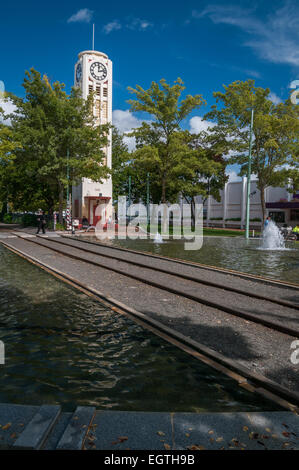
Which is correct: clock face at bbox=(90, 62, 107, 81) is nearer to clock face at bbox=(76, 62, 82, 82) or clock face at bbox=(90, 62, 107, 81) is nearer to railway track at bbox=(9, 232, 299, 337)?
clock face at bbox=(76, 62, 82, 82)

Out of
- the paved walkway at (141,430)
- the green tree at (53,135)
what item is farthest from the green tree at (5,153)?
the paved walkway at (141,430)

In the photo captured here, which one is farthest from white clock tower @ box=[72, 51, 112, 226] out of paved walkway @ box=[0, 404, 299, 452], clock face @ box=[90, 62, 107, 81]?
paved walkway @ box=[0, 404, 299, 452]

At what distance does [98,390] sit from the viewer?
153 inches

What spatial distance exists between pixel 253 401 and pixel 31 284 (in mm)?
7144

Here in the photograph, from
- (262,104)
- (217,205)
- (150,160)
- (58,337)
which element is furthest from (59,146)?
(217,205)

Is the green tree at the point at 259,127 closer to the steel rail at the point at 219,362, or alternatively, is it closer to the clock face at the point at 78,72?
the clock face at the point at 78,72

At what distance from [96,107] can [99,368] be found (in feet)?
146

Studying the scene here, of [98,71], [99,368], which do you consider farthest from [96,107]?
[99,368]

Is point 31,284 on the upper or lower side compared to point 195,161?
lower

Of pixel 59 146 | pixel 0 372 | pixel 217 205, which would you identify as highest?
pixel 59 146

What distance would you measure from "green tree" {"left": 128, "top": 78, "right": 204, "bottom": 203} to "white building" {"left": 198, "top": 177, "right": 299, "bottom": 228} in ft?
57.3

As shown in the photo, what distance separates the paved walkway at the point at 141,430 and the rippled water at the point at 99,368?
0.34 meters

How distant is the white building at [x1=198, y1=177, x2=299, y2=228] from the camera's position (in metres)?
54.5
